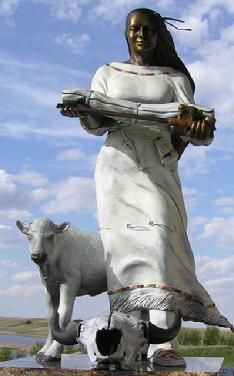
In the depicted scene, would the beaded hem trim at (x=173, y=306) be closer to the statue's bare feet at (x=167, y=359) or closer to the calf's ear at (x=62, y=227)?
the statue's bare feet at (x=167, y=359)

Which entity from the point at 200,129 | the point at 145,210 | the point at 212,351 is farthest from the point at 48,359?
the point at 212,351

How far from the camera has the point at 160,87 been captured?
5.17 m

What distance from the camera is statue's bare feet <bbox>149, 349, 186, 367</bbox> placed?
4.17 m

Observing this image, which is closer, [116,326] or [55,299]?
[116,326]

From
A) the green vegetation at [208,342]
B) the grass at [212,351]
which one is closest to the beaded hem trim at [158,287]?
the grass at [212,351]

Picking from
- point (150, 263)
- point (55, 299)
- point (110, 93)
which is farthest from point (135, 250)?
point (110, 93)

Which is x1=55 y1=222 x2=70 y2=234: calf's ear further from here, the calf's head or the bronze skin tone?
the bronze skin tone

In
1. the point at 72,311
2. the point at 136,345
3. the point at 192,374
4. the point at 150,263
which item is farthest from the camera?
the point at 72,311

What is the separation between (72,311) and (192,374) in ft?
5.36

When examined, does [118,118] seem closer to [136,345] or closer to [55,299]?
[55,299]

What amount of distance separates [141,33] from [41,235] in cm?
163

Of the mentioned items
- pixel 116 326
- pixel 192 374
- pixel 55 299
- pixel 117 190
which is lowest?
pixel 192 374

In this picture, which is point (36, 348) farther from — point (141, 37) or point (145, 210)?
point (141, 37)

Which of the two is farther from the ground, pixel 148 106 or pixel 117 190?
pixel 148 106
